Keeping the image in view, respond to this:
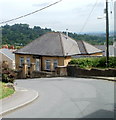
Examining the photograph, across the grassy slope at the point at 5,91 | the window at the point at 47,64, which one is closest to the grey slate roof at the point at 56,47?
the window at the point at 47,64

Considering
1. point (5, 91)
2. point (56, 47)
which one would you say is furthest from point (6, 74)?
point (56, 47)

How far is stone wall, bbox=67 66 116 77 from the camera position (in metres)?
22.9

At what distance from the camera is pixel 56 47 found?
1571 inches

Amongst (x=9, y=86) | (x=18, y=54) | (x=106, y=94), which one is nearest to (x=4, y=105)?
(x=9, y=86)

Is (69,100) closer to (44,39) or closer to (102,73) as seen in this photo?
(102,73)

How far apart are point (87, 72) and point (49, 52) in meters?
15.3

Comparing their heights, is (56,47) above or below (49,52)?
above

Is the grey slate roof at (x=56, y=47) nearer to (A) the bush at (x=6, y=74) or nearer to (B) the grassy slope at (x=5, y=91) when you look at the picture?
(A) the bush at (x=6, y=74)

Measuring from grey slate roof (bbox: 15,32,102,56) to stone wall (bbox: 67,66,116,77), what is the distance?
10507 mm

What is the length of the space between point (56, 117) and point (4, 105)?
9.90 feet

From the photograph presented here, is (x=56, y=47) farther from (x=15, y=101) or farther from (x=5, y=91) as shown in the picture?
(x=15, y=101)

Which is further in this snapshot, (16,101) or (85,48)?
(85,48)

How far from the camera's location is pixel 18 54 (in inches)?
1694

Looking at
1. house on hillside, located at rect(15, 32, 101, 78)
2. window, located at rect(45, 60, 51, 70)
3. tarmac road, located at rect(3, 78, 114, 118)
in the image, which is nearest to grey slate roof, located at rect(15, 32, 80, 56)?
house on hillside, located at rect(15, 32, 101, 78)
